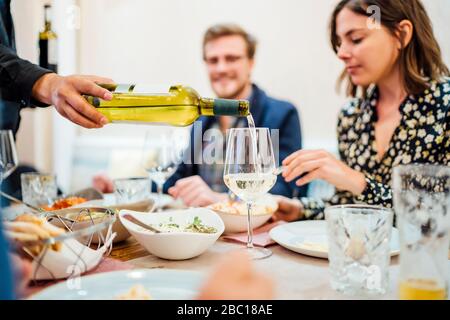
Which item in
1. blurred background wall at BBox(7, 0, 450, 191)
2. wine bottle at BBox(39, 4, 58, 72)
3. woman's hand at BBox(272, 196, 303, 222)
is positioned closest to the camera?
wine bottle at BBox(39, 4, 58, 72)

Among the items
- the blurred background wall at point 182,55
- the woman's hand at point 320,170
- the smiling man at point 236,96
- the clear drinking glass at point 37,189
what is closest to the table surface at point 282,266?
the woman's hand at point 320,170

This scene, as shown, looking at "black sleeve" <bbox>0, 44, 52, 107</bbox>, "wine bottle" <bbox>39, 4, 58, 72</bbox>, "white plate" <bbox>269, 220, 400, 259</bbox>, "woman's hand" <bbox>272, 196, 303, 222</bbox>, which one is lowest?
"woman's hand" <bbox>272, 196, 303, 222</bbox>

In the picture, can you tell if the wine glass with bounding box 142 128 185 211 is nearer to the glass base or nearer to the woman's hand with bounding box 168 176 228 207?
the woman's hand with bounding box 168 176 228 207

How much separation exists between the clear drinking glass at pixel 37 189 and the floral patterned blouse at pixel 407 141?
0.66 m

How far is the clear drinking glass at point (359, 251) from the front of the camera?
60cm

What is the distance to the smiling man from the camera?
182cm

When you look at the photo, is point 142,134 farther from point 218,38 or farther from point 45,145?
point 218,38

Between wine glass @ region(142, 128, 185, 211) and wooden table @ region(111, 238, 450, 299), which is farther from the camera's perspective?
wine glass @ region(142, 128, 185, 211)

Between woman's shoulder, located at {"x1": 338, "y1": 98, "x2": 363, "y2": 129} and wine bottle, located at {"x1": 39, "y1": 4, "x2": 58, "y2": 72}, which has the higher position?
wine bottle, located at {"x1": 39, "y1": 4, "x2": 58, "y2": 72}

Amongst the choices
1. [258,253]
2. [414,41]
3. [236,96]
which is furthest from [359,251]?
[236,96]

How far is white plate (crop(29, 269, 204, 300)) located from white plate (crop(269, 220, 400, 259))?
0.82 feet

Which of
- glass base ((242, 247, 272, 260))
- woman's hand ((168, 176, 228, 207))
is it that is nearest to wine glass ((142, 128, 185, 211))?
woman's hand ((168, 176, 228, 207))

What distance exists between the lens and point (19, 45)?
109 centimetres

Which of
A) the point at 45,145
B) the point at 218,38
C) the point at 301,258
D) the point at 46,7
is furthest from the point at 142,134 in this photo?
the point at 301,258
